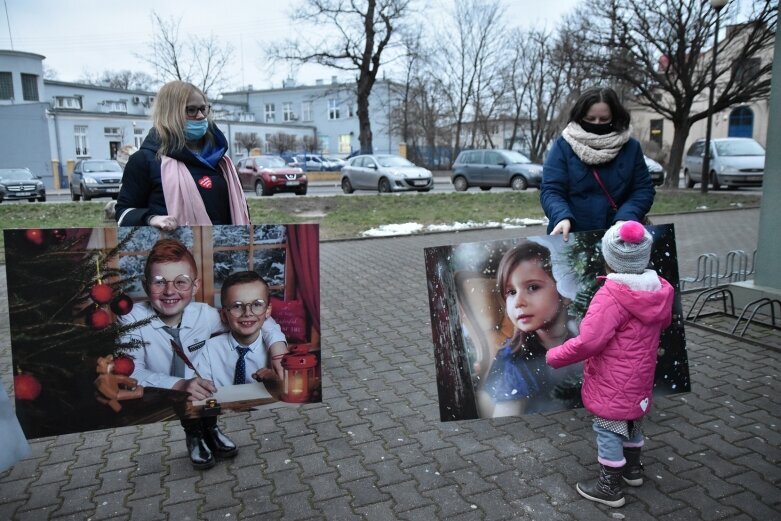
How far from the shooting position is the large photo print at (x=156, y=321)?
2.96m

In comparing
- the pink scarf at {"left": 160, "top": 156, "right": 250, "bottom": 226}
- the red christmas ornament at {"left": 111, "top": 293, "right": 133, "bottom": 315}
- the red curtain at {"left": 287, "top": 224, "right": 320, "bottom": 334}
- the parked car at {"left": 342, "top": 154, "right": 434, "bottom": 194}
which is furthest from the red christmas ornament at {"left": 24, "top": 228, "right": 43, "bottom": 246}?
the parked car at {"left": 342, "top": 154, "right": 434, "bottom": 194}

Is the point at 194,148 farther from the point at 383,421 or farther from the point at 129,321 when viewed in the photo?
the point at 383,421

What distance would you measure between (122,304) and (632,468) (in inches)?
107

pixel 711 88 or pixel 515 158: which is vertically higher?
pixel 711 88

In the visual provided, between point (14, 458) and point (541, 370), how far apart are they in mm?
2558

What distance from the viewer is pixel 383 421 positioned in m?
4.05

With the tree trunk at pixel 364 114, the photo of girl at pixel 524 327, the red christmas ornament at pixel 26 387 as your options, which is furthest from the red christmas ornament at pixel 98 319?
the tree trunk at pixel 364 114

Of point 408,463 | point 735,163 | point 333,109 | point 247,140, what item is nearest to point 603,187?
point 408,463

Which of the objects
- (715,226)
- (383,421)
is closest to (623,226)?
(383,421)

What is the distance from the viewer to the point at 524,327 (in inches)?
136

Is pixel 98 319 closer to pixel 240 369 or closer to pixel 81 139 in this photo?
pixel 240 369

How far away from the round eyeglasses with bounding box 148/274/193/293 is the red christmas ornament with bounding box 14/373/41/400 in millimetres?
686

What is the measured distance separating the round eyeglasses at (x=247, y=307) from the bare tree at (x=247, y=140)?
54.6 m

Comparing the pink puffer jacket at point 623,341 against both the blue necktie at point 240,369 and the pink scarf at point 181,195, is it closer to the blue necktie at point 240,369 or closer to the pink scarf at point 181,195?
the blue necktie at point 240,369
